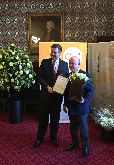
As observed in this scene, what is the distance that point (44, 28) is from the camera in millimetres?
7281

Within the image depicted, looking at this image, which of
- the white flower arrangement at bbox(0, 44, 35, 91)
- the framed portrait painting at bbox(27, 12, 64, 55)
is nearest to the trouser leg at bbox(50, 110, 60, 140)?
the white flower arrangement at bbox(0, 44, 35, 91)

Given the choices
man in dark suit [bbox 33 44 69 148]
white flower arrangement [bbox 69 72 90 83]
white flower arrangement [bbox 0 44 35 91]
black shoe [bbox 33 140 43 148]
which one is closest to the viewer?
white flower arrangement [bbox 69 72 90 83]

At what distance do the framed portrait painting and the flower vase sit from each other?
186 cm

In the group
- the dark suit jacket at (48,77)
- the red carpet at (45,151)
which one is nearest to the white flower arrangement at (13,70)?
the red carpet at (45,151)

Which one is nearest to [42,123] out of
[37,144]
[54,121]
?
[54,121]

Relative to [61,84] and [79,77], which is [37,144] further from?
[79,77]

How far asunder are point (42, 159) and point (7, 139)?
108 cm

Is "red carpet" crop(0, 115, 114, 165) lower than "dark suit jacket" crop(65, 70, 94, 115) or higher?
lower

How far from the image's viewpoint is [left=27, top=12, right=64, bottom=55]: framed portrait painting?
7.22 metres

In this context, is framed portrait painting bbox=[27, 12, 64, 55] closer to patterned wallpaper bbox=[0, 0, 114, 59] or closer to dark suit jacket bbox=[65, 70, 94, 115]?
patterned wallpaper bbox=[0, 0, 114, 59]

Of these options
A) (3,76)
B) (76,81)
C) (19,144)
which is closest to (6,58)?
(3,76)

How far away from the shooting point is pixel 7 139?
4801 millimetres

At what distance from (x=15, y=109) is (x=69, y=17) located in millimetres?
2869

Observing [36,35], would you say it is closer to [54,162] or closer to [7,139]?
[7,139]
